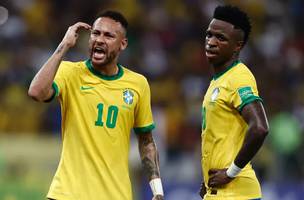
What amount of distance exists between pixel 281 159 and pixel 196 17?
579 centimetres

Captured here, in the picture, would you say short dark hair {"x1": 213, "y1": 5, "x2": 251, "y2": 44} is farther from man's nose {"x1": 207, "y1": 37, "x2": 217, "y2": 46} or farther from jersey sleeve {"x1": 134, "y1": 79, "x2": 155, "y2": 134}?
jersey sleeve {"x1": 134, "y1": 79, "x2": 155, "y2": 134}

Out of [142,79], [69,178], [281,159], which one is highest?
[142,79]

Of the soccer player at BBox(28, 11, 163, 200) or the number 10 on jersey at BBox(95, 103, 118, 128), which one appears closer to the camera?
the soccer player at BBox(28, 11, 163, 200)

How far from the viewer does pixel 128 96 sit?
28.4ft

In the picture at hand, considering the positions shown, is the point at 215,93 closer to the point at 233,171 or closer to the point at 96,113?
the point at 233,171

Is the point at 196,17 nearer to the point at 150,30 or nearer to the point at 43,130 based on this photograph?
the point at 150,30

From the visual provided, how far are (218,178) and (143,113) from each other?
110cm

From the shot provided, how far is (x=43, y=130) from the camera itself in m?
16.6

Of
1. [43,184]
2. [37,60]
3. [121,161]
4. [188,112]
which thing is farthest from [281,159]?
[121,161]

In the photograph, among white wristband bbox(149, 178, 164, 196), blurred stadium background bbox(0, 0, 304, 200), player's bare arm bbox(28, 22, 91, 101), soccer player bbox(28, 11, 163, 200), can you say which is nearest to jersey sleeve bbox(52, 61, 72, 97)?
soccer player bbox(28, 11, 163, 200)

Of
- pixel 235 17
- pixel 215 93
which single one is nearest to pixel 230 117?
pixel 215 93

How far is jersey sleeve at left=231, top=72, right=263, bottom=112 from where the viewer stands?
7855 mm

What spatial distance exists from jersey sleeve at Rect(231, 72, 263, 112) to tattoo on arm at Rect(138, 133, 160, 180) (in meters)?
1.22

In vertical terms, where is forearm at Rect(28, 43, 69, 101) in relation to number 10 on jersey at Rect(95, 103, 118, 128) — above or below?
above
